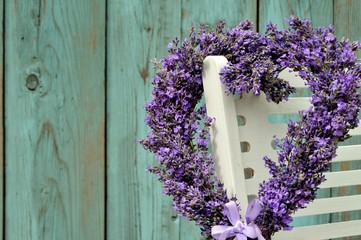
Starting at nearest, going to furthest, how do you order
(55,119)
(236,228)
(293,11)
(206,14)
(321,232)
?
(236,228)
(321,232)
(55,119)
(206,14)
(293,11)

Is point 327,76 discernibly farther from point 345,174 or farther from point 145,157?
point 145,157

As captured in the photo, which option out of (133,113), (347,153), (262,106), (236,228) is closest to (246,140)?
(262,106)

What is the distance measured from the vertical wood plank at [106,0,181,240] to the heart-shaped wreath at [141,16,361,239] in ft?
1.82

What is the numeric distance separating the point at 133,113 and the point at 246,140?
1.95 ft

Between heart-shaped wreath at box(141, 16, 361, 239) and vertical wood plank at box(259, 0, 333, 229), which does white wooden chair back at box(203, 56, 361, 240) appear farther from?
vertical wood plank at box(259, 0, 333, 229)

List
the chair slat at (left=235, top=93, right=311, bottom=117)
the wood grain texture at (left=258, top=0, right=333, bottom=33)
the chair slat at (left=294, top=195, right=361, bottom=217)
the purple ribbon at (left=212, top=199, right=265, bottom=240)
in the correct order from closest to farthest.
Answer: the purple ribbon at (left=212, top=199, right=265, bottom=240), the chair slat at (left=235, top=93, right=311, bottom=117), the chair slat at (left=294, top=195, right=361, bottom=217), the wood grain texture at (left=258, top=0, right=333, bottom=33)

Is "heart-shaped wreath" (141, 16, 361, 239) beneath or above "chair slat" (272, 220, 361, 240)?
above

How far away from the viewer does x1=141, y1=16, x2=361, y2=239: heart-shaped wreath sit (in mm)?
954

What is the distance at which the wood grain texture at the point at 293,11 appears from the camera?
70.7 inches

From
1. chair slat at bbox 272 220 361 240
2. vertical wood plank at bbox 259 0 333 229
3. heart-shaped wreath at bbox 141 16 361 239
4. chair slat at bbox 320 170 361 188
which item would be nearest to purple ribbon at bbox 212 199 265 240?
heart-shaped wreath at bbox 141 16 361 239

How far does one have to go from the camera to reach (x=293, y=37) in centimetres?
108

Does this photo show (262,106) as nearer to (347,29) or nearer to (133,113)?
(133,113)

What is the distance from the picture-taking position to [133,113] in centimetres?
166

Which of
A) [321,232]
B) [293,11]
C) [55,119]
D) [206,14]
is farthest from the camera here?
[293,11]
